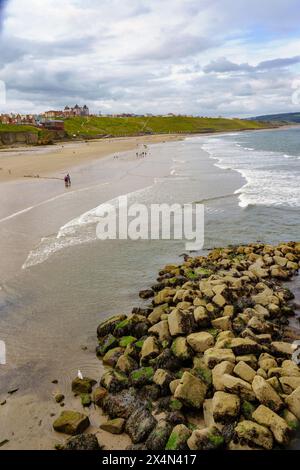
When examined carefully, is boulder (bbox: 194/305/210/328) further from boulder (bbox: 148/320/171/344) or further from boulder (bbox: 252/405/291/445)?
boulder (bbox: 252/405/291/445)

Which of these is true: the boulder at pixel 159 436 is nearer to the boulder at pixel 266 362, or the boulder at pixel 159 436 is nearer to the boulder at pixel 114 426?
the boulder at pixel 114 426

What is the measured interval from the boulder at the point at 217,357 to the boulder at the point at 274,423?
154 centimetres

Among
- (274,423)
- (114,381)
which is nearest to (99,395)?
(114,381)

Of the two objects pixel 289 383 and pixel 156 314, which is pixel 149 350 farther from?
pixel 289 383

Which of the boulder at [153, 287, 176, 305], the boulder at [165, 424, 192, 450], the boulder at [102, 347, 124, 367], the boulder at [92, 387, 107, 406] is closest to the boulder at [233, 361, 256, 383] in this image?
the boulder at [165, 424, 192, 450]

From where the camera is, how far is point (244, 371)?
856cm

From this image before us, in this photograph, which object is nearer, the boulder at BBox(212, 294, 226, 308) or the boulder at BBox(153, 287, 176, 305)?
the boulder at BBox(212, 294, 226, 308)

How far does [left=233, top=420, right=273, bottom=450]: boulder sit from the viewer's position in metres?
7.19

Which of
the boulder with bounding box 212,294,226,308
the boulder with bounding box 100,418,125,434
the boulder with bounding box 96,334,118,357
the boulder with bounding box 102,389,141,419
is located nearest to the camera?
the boulder with bounding box 100,418,125,434

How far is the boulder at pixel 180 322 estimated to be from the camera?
34.4 ft

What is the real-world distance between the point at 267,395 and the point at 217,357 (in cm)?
156

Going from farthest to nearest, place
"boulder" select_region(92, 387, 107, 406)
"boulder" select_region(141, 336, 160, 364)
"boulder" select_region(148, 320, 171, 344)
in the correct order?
"boulder" select_region(148, 320, 171, 344), "boulder" select_region(141, 336, 160, 364), "boulder" select_region(92, 387, 107, 406)

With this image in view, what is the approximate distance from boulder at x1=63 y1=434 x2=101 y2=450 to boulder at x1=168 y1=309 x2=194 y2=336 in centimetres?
364
